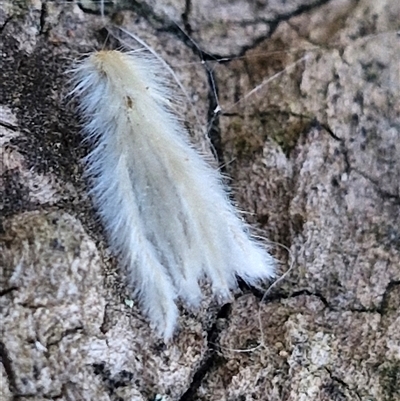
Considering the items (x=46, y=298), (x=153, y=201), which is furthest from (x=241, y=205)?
(x=46, y=298)

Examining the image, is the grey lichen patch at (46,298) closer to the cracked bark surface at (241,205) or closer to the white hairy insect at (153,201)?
the cracked bark surface at (241,205)

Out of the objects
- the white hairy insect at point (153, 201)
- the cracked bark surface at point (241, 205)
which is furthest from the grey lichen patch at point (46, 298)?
the white hairy insect at point (153, 201)

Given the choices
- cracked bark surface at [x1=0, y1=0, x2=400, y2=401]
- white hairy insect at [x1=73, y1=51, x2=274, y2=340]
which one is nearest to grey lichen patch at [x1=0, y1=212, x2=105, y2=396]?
cracked bark surface at [x1=0, y1=0, x2=400, y2=401]

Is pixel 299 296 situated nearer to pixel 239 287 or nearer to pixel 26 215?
pixel 239 287

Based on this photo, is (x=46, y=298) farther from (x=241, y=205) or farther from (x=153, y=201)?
(x=241, y=205)

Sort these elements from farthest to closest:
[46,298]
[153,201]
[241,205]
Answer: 1. [241,205]
2. [153,201]
3. [46,298]

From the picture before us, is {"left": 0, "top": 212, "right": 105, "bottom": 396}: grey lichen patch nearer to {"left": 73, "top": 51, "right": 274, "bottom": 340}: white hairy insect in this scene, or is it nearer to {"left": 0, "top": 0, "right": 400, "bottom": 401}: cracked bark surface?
{"left": 0, "top": 0, "right": 400, "bottom": 401}: cracked bark surface
